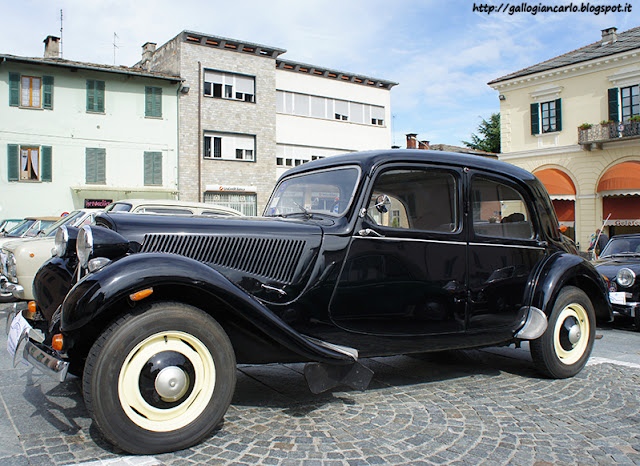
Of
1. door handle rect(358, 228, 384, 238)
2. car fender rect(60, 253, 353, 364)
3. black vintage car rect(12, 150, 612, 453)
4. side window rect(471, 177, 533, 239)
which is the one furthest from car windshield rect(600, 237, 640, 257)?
car fender rect(60, 253, 353, 364)

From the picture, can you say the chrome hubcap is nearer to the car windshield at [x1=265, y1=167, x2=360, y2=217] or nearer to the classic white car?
the car windshield at [x1=265, y1=167, x2=360, y2=217]

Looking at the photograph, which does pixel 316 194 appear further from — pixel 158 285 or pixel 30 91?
pixel 30 91

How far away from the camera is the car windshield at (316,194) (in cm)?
377

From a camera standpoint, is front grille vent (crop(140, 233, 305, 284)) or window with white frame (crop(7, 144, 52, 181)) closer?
front grille vent (crop(140, 233, 305, 284))

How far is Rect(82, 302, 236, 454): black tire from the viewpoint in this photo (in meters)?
2.63

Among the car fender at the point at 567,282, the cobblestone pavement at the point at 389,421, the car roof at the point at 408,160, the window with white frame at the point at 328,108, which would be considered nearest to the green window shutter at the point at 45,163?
the window with white frame at the point at 328,108

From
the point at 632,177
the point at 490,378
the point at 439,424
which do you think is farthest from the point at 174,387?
the point at 632,177

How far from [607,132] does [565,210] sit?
3.72 m

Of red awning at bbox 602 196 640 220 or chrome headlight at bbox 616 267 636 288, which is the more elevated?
red awning at bbox 602 196 640 220

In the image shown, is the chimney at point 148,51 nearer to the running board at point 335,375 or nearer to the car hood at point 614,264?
the car hood at point 614,264

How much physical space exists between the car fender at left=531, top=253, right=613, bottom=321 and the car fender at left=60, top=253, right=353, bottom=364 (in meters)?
2.25

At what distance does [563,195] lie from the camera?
2230 centimetres

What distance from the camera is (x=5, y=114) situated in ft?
70.3

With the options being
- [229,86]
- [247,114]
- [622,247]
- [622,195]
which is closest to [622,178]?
[622,195]
